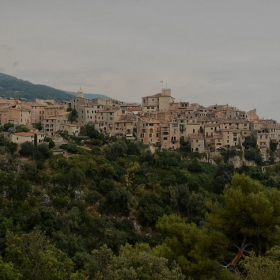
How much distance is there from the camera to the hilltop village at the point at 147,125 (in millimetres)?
51562

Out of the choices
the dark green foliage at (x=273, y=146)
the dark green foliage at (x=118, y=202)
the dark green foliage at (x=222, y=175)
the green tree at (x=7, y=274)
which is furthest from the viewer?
the dark green foliage at (x=273, y=146)

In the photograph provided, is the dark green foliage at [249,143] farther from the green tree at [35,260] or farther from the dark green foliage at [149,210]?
the green tree at [35,260]

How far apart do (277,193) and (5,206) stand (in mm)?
24733

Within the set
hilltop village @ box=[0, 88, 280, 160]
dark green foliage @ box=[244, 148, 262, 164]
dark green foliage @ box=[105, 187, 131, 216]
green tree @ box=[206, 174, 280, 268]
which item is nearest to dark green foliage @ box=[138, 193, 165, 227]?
dark green foliage @ box=[105, 187, 131, 216]

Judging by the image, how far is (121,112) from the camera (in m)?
54.8

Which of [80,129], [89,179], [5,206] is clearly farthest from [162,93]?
[5,206]

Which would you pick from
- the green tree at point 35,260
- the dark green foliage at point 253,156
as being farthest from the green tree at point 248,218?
the dark green foliage at point 253,156

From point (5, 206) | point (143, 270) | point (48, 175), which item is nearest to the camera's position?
point (143, 270)

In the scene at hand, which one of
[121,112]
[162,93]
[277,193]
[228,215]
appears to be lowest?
[228,215]

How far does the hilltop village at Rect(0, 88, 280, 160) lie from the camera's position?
51.6 meters

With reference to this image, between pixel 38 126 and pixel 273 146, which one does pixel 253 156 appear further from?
pixel 38 126

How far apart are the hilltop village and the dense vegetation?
3.15m

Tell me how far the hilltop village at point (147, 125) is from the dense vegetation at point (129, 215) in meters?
3.15

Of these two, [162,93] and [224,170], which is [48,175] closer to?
[224,170]
